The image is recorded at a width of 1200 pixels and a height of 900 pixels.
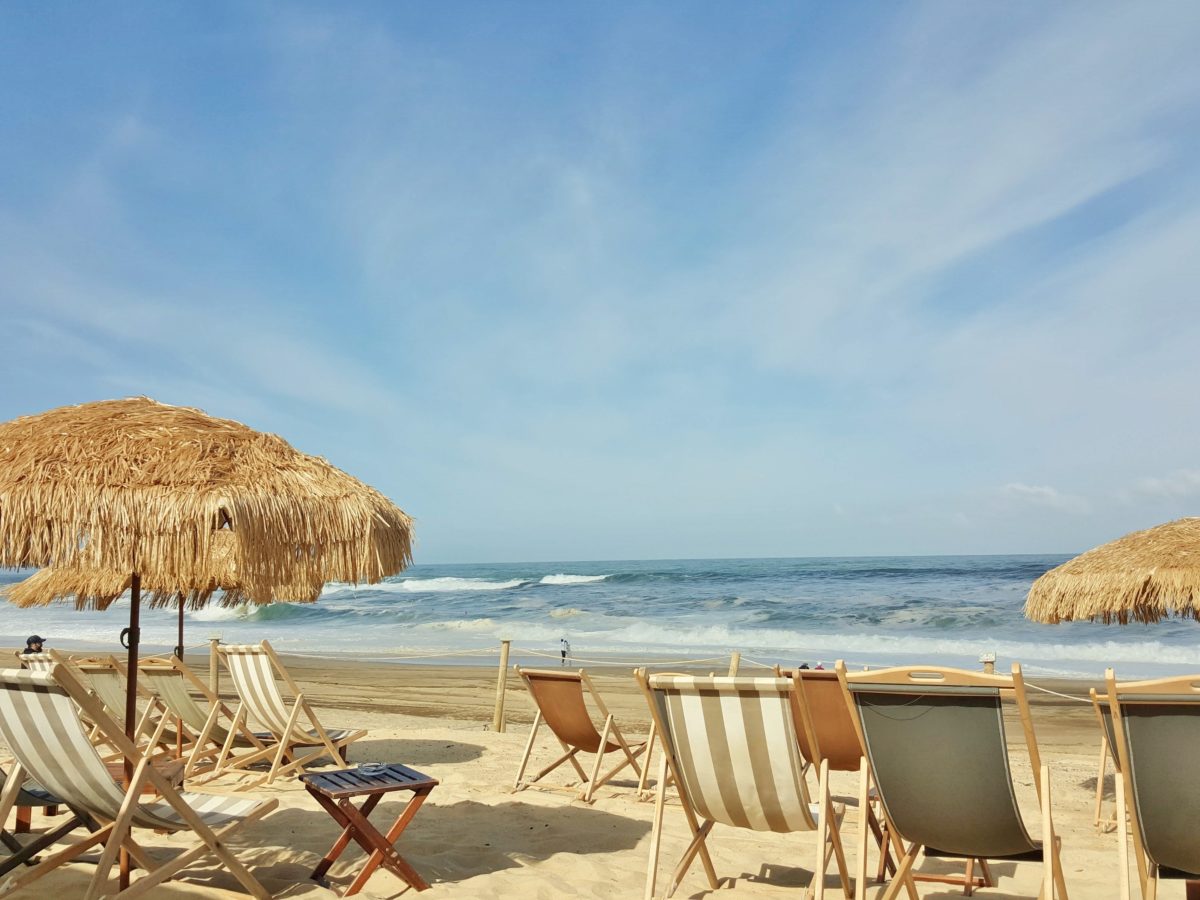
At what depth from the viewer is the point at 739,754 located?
Answer: 3.14m

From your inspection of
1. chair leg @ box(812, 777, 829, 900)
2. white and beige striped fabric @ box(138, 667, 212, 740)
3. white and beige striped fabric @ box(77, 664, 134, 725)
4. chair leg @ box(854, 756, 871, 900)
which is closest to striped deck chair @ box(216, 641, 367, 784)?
white and beige striped fabric @ box(138, 667, 212, 740)

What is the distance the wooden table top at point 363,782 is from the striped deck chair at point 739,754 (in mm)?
1051

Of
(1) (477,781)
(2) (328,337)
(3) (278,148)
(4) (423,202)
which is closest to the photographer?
(1) (477,781)

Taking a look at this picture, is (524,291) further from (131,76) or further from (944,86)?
(944,86)

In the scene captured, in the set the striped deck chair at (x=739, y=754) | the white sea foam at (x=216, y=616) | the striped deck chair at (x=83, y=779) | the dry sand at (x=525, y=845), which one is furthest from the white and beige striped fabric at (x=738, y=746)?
the white sea foam at (x=216, y=616)

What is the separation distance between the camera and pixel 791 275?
47.9 feet

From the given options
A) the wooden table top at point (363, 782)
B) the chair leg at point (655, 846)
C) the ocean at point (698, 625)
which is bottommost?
the ocean at point (698, 625)

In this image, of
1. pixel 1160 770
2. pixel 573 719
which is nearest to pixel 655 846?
pixel 1160 770

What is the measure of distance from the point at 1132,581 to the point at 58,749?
21.4ft

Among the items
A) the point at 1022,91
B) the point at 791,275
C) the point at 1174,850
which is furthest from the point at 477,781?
the point at 791,275

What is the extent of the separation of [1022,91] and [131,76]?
10.4m

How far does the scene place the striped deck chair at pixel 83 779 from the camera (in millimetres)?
2850

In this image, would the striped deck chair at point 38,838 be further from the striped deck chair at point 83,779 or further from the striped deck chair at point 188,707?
the striped deck chair at point 188,707

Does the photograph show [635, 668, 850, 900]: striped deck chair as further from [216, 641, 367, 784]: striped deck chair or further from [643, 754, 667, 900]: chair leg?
[216, 641, 367, 784]: striped deck chair
